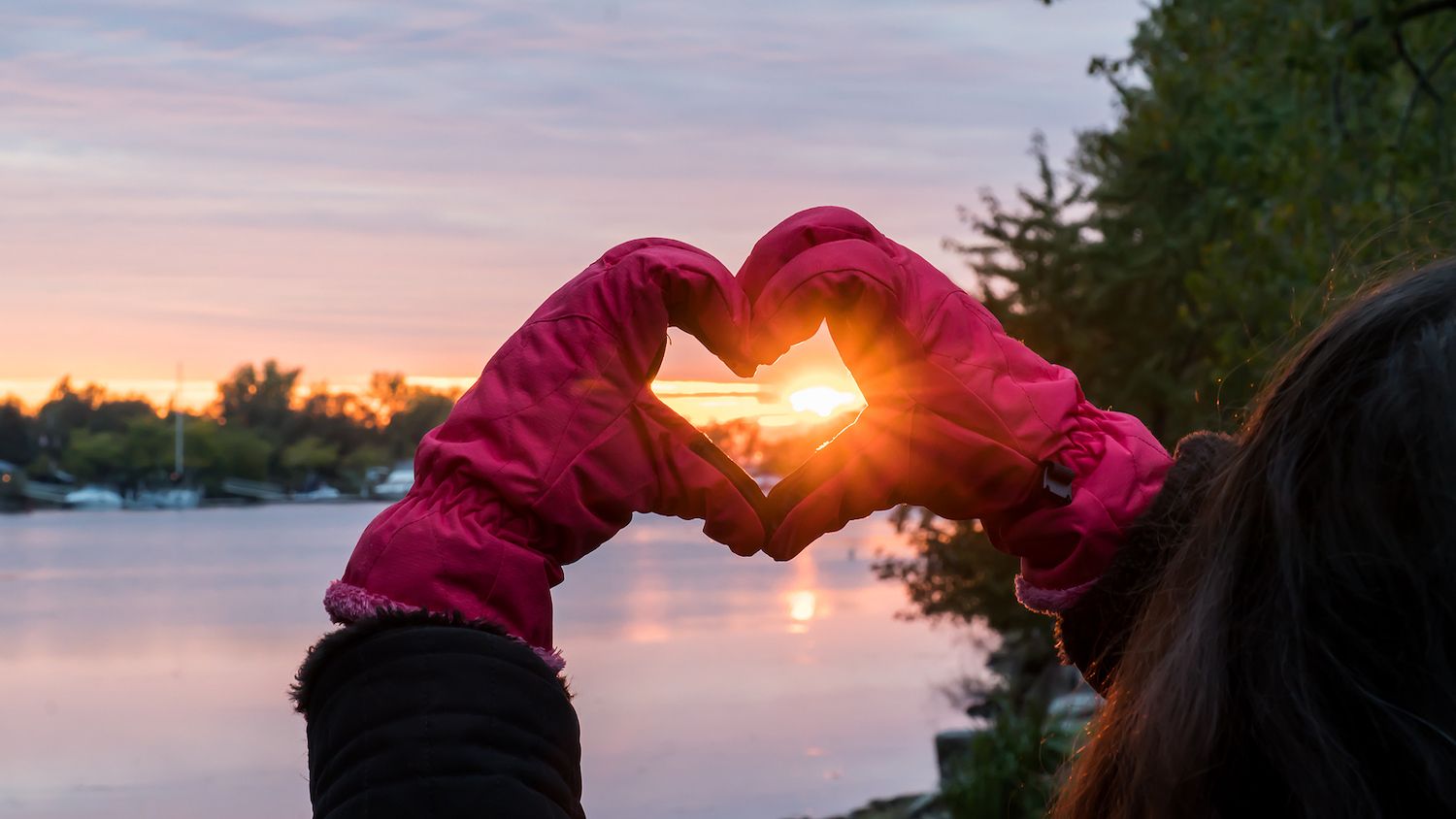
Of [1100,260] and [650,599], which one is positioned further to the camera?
[650,599]

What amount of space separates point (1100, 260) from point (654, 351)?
1589 centimetres

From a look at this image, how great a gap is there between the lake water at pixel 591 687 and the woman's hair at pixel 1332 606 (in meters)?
0.49

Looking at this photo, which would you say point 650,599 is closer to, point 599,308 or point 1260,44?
point 1260,44

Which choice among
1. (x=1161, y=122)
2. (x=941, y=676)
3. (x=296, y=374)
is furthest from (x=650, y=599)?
(x=1161, y=122)

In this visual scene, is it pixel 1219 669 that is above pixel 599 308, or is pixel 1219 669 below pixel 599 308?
below

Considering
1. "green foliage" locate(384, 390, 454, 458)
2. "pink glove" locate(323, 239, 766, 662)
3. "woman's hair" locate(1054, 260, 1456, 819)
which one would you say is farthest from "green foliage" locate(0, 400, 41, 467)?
"woman's hair" locate(1054, 260, 1456, 819)

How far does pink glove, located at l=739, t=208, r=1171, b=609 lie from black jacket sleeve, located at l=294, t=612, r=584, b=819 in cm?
25

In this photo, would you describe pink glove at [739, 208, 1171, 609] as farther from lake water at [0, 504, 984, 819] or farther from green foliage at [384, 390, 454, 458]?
green foliage at [384, 390, 454, 458]

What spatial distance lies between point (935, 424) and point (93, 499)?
8102 cm

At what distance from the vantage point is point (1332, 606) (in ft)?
2.81

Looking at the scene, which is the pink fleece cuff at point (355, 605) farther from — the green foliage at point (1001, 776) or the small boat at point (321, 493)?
the small boat at point (321, 493)

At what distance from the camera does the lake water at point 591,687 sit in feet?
69.6

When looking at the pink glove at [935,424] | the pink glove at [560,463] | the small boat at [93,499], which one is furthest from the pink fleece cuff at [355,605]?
the small boat at [93,499]

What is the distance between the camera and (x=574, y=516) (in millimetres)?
1074
